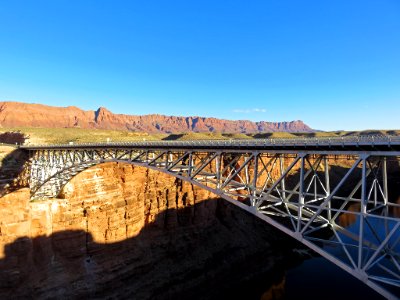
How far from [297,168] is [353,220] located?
58.3 feet

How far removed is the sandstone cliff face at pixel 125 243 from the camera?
29594mm

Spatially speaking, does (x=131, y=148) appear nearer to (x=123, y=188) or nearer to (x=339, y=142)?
(x=123, y=188)

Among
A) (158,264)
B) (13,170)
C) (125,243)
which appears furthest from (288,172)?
(13,170)

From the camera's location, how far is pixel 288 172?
2086 cm

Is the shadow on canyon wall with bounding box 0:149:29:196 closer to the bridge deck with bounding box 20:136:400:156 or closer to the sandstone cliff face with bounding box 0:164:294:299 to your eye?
the sandstone cliff face with bounding box 0:164:294:299

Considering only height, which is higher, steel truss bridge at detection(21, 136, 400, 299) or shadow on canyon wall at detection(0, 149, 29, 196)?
steel truss bridge at detection(21, 136, 400, 299)

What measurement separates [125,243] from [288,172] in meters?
25.4

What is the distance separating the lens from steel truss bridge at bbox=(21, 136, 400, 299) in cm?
1236

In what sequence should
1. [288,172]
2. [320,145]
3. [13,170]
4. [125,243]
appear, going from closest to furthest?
1. [320,145]
2. [288,172]
3. [125,243]
4. [13,170]

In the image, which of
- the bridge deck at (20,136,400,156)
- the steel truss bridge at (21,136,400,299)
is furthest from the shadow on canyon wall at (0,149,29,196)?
the bridge deck at (20,136,400,156)

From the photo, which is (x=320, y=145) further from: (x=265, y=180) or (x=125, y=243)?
(x=125, y=243)

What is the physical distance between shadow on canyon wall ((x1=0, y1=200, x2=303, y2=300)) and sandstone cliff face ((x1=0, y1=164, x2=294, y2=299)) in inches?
4.0

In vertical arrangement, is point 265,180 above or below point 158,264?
above

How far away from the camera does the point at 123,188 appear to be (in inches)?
1540
